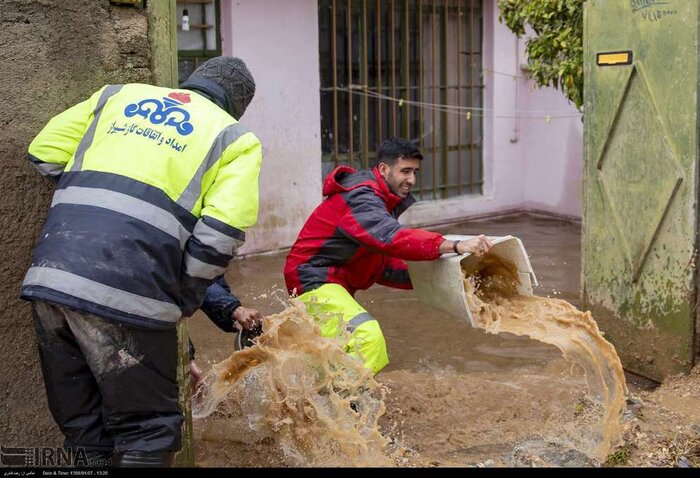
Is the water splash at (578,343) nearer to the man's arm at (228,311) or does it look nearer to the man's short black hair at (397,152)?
the man's short black hair at (397,152)

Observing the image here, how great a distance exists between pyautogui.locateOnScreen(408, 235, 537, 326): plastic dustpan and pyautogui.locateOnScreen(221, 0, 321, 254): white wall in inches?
197

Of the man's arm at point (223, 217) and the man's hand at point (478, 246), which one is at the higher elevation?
the man's arm at point (223, 217)

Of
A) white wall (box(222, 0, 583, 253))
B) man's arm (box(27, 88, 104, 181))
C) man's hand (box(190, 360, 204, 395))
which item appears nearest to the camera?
man's arm (box(27, 88, 104, 181))

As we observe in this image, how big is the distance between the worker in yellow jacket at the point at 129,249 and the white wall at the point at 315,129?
19.7 ft

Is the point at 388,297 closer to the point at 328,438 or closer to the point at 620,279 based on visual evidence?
the point at 620,279

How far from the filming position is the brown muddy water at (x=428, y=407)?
14.5 ft

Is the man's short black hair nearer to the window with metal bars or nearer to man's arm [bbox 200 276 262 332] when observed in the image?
man's arm [bbox 200 276 262 332]

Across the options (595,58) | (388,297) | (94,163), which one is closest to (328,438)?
(94,163)

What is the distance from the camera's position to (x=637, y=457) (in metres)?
4.51

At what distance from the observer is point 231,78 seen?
13.3 feet

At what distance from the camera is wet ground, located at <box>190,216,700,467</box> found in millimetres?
4605

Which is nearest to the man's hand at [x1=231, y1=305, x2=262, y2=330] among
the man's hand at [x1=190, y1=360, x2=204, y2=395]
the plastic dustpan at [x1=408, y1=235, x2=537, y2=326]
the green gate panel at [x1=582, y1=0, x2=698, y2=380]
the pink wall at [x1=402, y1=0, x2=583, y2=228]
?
the man's hand at [x1=190, y1=360, x2=204, y2=395]

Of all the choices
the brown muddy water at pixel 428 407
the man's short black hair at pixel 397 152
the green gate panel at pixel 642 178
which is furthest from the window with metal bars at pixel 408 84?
the man's short black hair at pixel 397 152

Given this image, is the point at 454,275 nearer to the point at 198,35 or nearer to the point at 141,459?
the point at 141,459
